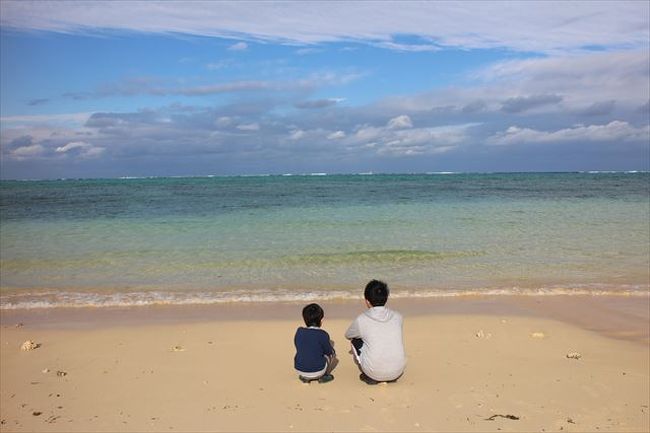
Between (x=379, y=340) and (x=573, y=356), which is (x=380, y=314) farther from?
(x=573, y=356)

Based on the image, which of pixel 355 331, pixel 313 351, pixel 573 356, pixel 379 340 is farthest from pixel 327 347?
pixel 573 356

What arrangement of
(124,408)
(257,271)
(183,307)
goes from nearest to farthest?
(124,408), (183,307), (257,271)

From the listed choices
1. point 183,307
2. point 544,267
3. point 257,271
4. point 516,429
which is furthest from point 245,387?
point 544,267

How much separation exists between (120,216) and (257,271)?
1417 centimetres

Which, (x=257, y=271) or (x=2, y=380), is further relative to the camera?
(x=257, y=271)

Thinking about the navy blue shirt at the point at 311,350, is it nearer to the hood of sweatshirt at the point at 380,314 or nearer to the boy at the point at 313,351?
the boy at the point at 313,351

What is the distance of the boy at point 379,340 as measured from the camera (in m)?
5.25

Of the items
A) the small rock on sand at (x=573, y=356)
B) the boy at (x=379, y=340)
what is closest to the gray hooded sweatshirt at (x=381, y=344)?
the boy at (x=379, y=340)

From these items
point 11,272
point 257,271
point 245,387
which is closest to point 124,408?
point 245,387

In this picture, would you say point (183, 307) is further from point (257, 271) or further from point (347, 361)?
point (347, 361)

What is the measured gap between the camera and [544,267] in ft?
39.7

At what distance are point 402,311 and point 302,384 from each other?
359 centimetres

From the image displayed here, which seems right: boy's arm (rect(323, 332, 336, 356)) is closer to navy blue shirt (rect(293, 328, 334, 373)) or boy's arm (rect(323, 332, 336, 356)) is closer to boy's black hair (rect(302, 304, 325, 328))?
navy blue shirt (rect(293, 328, 334, 373))

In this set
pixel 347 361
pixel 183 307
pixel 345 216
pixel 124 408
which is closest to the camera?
pixel 124 408
